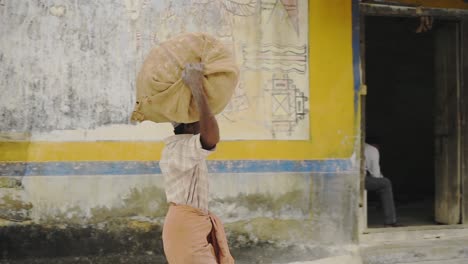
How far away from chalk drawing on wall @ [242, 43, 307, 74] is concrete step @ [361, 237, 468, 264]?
1763 mm

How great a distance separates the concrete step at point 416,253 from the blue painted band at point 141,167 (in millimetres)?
800

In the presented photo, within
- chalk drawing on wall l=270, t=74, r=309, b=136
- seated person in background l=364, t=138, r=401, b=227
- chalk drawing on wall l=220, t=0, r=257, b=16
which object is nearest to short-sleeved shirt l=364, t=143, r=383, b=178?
seated person in background l=364, t=138, r=401, b=227

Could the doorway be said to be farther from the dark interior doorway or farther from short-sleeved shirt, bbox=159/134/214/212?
short-sleeved shirt, bbox=159/134/214/212

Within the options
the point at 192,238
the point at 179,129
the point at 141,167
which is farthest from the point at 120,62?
the point at 192,238

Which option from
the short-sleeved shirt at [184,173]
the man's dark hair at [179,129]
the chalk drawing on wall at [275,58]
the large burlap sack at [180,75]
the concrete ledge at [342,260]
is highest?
the chalk drawing on wall at [275,58]

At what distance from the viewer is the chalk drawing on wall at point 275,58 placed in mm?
5004

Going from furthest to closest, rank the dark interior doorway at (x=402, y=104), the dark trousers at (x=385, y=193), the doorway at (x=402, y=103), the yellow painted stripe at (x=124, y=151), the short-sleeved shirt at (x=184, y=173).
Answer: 1. the dark interior doorway at (x=402, y=104)
2. the doorway at (x=402, y=103)
3. the dark trousers at (x=385, y=193)
4. the yellow painted stripe at (x=124, y=151)
5. the short-sleeved shirt at (x=184, y=173)

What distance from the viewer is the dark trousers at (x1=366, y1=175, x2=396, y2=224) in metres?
6.06

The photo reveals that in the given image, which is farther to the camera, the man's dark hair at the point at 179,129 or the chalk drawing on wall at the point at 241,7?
the chalk drawing on wall at the point at 241,7

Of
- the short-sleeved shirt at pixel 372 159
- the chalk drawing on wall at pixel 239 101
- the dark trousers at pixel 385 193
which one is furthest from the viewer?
the short-sleeved shirt at pixel 372 159

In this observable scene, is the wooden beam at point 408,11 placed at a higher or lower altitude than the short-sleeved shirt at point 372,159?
higher

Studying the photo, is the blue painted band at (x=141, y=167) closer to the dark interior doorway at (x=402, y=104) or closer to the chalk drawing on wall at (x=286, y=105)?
the chalk drawing on wall at (x=286, y=105)

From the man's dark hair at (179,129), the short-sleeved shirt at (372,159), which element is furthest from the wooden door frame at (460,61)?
the man's dark hair at (179,129)

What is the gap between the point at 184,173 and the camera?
248cm
